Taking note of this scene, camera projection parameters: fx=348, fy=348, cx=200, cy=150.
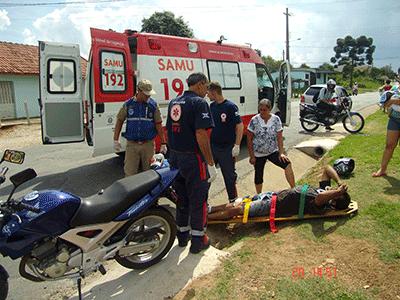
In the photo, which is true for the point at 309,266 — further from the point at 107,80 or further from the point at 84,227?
the point at 107,80

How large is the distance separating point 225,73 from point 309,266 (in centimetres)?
615

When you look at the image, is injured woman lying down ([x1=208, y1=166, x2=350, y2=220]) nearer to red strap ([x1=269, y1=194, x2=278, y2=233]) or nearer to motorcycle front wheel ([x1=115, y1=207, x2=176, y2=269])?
red strap ([x1=269, y1=194, x2=278, y2=233])

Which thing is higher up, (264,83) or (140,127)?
(264,83)

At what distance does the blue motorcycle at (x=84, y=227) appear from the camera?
259 centimetres

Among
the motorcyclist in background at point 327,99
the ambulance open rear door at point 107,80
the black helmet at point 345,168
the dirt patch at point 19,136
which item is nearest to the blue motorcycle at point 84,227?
the ambulance open rear door at point 107,80

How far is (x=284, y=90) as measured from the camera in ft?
32.9

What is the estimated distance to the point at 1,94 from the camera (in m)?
18.3

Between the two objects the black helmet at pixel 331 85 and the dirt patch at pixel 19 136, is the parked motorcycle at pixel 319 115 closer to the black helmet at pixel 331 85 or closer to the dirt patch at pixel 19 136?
the black helmet at pixel 331 85

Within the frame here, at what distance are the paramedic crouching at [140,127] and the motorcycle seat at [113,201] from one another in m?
1.85

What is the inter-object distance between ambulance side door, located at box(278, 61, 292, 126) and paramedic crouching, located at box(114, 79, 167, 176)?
5773mm

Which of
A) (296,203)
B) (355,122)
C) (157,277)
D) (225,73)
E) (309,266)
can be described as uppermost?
(225,73)

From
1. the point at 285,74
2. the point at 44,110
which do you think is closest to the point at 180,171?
the point at 44,110

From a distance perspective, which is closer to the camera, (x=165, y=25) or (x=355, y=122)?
(x=355, y=122)

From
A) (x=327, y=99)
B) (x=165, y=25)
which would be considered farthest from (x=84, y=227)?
(x=165, y=25)
